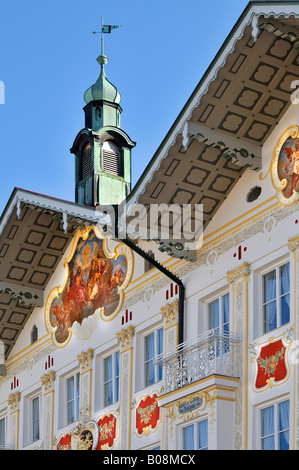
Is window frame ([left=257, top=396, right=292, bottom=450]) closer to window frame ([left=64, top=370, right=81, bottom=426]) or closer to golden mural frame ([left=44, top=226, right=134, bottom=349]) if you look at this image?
golden mural frame ([left=44, top=226, right=134, bottom=349])

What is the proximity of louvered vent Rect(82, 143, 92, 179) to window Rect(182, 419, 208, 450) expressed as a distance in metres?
11.7

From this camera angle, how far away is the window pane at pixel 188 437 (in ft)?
93.5

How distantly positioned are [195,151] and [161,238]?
2.30 metres

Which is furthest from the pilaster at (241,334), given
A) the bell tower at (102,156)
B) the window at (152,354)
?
the bell tower at (102,156)

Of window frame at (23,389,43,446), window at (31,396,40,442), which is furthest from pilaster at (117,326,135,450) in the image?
window at (31,396,40,442)

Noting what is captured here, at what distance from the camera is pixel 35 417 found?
37000 mm

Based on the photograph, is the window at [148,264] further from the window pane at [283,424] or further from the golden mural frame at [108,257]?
the window pane at [283,424]

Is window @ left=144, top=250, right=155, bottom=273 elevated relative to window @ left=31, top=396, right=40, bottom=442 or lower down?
elevated

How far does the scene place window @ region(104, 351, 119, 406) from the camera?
32875mm

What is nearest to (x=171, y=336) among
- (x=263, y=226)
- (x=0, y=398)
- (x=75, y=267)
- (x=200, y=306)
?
(x=200, y=306)

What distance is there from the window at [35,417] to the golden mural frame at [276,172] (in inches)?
442

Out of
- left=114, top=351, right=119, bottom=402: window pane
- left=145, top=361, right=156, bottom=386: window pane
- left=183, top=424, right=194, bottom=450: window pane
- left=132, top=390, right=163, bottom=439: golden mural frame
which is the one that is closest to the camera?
left=183, top=424, right=194, bottom=450: window pane

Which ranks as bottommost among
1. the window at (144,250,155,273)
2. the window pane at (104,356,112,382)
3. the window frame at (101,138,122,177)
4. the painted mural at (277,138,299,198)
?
the window pane at (104,356,112,382)
